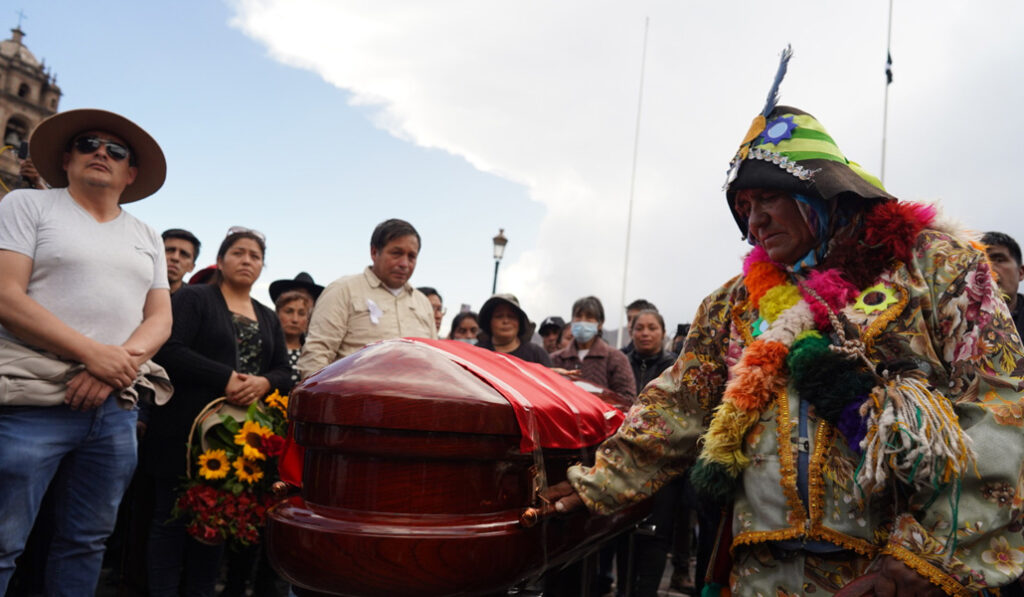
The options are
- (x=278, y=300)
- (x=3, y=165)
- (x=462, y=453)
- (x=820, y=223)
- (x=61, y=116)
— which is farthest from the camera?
(x=3, y=165)

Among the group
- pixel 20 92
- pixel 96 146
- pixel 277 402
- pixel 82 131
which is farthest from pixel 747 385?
pixel 20 92

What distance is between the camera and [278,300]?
472 centimetres

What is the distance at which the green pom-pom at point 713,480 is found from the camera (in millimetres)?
1669

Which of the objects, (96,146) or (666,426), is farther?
(96,146)

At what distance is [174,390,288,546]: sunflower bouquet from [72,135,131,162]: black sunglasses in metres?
1.19

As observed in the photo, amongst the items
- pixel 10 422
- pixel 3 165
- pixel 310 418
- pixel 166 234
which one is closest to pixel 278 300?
pixel 166 234

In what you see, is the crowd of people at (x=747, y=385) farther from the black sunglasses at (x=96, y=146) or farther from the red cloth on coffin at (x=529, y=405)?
the red cloth on coffin at (x=529, y=405)

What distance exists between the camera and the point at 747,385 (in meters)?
1.64

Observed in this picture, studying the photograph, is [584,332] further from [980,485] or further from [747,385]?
[980,485]

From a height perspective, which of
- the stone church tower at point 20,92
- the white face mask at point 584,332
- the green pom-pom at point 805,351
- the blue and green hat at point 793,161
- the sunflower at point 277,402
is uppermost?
the stone church tower at point 20,92

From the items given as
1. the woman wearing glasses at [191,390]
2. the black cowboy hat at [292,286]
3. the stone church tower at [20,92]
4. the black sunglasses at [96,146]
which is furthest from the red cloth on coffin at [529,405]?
the stone church tower at [20,92]

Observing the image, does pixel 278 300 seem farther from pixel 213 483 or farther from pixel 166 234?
pixel 213 483

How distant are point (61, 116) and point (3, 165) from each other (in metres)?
Result: 48.2

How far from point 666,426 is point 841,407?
0.50 metres
